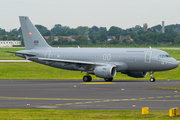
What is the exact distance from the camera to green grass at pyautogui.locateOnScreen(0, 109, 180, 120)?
66.2 ft

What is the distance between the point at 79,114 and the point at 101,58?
28.5 m

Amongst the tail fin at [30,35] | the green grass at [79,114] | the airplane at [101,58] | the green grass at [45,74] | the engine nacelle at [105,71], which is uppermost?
the tail fin at [30,35]

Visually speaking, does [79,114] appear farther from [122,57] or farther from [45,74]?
[45,74]

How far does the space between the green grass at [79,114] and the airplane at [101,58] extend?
79.0 ft

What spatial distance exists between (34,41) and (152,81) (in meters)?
18.9

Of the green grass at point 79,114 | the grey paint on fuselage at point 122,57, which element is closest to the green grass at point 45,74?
the grey paint on fuselage at point 122,57

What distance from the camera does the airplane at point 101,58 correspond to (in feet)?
154

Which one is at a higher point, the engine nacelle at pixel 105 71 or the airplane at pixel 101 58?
the airplane at pixel 101 58

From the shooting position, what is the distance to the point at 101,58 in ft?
163

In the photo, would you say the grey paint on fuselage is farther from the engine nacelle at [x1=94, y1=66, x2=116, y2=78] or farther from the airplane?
the engine nacelle at [x1=94, y1=66, x2=116, y2=78]

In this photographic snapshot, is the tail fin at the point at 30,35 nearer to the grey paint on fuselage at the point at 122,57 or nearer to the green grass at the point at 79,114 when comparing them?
the grey paint on fuselage at the point at 122,57

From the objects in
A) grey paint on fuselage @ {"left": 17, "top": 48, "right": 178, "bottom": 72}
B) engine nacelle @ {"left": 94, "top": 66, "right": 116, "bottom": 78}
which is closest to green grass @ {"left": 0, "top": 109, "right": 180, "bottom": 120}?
engine nacelle @ {"left": 94, "top": 66, "right": 116, "bottom": 78}

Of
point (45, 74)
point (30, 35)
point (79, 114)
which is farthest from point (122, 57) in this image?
point (79, 114)

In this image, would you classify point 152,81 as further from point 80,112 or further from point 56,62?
point 80,112
